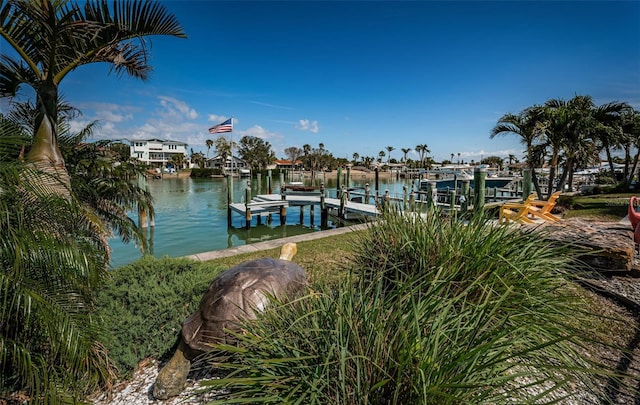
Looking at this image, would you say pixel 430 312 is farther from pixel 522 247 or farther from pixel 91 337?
pixel 91 337

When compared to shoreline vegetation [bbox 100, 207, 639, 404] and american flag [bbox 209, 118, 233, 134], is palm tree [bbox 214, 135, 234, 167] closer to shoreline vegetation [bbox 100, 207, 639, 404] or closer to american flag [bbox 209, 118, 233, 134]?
american flag [bbox 209, 118, 233, 134]

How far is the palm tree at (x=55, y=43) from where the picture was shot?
3711 mm

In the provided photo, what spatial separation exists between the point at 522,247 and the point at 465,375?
2.12 meters

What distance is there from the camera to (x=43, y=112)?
4371 millimetres

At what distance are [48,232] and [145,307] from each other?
1.59 meters

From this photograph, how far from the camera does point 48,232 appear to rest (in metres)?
2.35

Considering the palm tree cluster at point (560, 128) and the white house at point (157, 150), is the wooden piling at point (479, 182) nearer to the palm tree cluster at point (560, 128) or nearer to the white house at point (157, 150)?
the palm tree cluster at point (560, 128)

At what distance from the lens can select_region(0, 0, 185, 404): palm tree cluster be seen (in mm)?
2168

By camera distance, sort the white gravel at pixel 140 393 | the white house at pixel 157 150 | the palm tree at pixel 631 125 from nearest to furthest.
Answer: the white gravel at pixel 140 393, the palm tree at pixel 631 125, the white house at pixel 157 150

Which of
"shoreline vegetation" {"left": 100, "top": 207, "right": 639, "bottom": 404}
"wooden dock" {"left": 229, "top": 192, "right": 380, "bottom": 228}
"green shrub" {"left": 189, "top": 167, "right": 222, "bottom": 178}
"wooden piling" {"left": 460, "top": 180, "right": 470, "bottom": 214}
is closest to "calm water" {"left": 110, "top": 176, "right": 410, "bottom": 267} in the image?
"wooden dock" {"left": 229, "top": 192, "right": 380, "bottom": 228}

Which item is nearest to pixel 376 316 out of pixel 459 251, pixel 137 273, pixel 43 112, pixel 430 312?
pixel 430 312

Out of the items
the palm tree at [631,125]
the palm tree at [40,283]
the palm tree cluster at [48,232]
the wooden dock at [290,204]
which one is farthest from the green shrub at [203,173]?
the palm tree at [40,283]

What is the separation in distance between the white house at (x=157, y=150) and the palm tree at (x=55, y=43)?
86.1m

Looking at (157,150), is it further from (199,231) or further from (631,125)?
(631,125)
